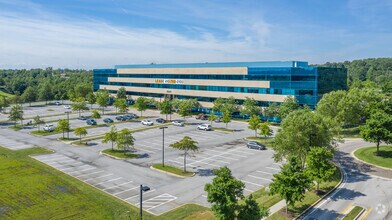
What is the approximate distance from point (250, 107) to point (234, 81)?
13010 millimetres

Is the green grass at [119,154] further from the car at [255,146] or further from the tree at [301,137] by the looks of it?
the tree at [301,137]

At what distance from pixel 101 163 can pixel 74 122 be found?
44.1m

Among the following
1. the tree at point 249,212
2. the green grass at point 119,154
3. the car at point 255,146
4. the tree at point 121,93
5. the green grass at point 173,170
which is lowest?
the green grass at point 173,170

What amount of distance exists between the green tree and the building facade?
376 centimetres

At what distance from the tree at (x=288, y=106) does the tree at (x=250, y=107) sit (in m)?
7.26

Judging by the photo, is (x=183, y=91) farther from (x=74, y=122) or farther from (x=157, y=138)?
(x=157, y=138)

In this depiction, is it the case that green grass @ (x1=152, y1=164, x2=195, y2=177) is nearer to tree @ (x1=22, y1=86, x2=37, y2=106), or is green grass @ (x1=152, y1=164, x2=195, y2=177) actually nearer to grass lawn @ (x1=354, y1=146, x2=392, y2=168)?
grass lawn @ (x1=354, y1=146, x2=392, y2=168)

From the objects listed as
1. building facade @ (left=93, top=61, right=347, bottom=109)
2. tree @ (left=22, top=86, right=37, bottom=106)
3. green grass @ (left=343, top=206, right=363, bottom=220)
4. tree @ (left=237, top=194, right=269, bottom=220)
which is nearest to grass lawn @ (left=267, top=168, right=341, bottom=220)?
green grass @ (left=343, top=206, right=363, bottom=220)

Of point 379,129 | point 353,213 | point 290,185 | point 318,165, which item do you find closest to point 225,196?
point 290,185

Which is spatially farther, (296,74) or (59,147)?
(296,74)

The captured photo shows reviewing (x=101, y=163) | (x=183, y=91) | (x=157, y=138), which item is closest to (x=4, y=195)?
(x=101, y=163)

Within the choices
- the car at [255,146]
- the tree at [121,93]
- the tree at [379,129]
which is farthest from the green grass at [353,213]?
the tree at [121,93]

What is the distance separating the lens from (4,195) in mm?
34688

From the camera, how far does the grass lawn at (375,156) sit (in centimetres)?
4597
